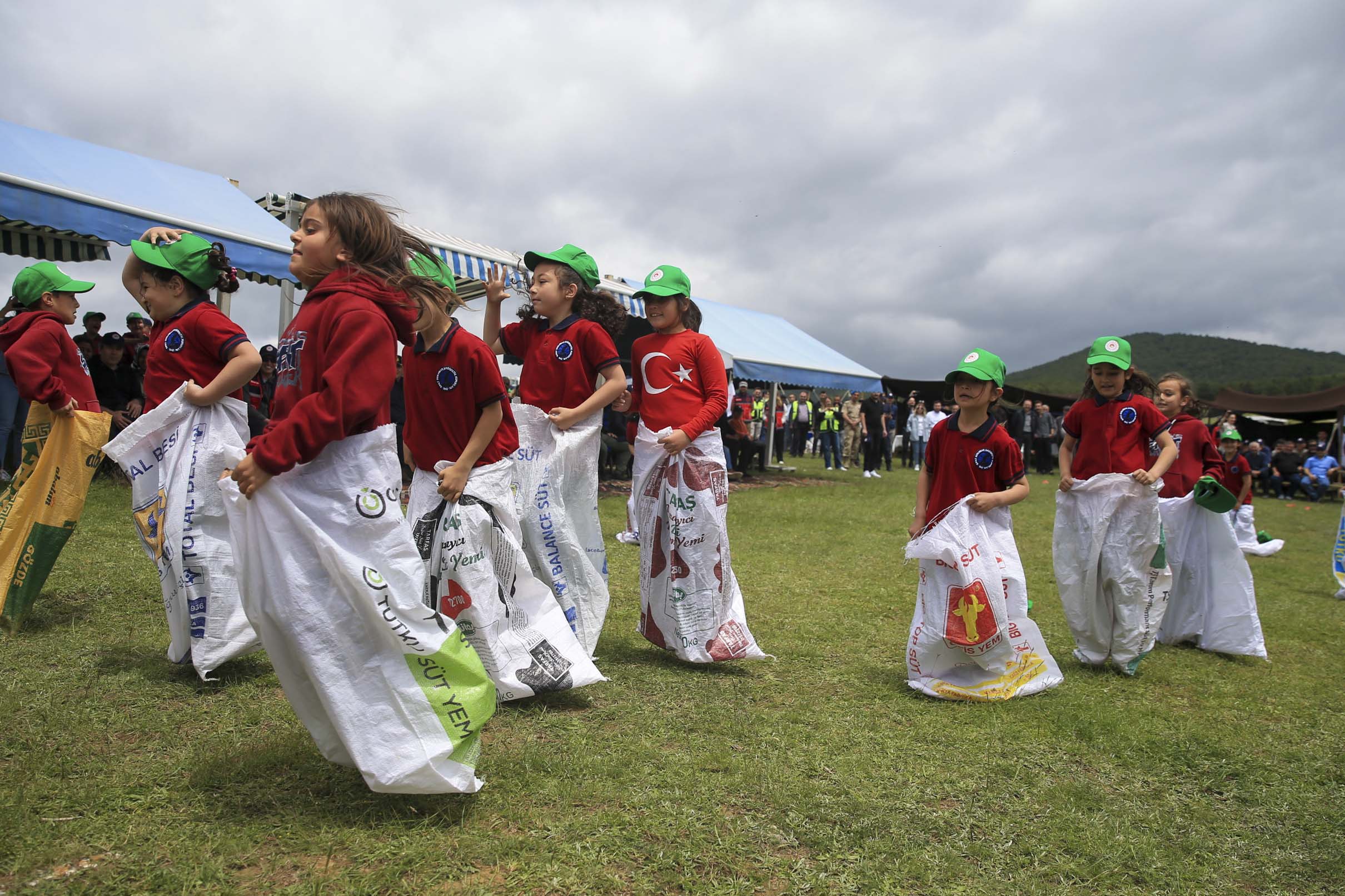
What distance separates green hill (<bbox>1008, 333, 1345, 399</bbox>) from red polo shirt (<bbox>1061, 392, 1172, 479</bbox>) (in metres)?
91.3

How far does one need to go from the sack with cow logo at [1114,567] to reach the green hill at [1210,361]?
91419 millimetres

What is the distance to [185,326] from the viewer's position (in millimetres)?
3678

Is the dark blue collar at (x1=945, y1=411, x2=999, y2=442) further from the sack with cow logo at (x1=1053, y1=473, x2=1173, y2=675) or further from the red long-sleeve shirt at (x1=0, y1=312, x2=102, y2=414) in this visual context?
the red long-sleeve shirt at (x1=0, y1=312, x2=102, y2=414)

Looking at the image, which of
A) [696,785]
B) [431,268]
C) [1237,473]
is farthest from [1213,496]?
[431,268]

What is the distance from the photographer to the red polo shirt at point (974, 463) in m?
4.29

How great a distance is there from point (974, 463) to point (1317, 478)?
2211 cm

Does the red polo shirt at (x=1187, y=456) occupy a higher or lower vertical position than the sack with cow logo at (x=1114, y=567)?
higher

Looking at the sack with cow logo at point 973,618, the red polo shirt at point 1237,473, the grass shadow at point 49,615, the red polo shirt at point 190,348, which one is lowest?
the grass shadow at point 49,615

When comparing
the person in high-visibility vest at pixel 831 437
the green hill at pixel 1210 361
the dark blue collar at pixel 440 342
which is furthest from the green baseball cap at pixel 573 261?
the green hill at pixel 1210 361

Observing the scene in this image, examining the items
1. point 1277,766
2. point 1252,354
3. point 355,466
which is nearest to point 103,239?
point 355,466

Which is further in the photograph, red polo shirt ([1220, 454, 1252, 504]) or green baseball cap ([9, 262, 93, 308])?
red polo shirt ([1220, 454, 1252, 504])

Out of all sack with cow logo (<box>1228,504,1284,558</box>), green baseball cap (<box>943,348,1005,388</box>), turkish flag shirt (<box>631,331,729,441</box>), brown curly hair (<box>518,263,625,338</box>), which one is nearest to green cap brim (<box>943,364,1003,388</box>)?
green baseball cap (<box>943,348,1005,388</box>)

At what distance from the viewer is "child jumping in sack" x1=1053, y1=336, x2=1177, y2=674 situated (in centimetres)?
482

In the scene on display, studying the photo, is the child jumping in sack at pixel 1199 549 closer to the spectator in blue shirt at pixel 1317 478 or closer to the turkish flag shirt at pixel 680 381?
the turkish flag shirt at pixel 680 381
